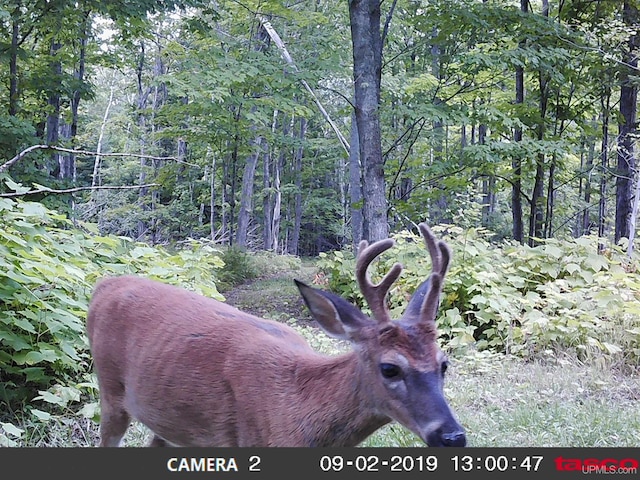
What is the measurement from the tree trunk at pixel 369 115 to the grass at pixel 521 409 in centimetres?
202

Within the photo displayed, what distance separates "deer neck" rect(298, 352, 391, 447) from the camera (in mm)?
2156

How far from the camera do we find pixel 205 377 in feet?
7.91

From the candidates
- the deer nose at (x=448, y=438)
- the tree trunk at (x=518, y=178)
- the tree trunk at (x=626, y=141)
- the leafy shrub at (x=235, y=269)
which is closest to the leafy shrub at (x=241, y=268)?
the leafy shrub at (x=235, y=269)

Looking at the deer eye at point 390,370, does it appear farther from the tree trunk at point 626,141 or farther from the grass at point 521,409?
the tree trunk at point 626,141

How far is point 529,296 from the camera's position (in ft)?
22.2

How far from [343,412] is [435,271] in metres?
0.61

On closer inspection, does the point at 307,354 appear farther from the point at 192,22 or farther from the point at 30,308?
the point at 192,22

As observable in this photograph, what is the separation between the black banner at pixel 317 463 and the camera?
2.13 metres

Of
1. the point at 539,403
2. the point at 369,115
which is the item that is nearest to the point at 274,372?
the point at 539,403

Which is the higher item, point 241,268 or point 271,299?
point 241,268

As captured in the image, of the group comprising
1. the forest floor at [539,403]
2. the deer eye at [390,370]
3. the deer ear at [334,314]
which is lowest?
the forest floor at [539,403]

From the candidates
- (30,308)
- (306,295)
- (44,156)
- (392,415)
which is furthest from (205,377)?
(44,156)

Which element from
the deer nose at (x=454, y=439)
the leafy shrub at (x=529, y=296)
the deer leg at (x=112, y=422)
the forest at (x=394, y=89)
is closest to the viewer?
the deer nose at (x=454, y=439)

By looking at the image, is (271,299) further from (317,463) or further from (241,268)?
(317,463)
